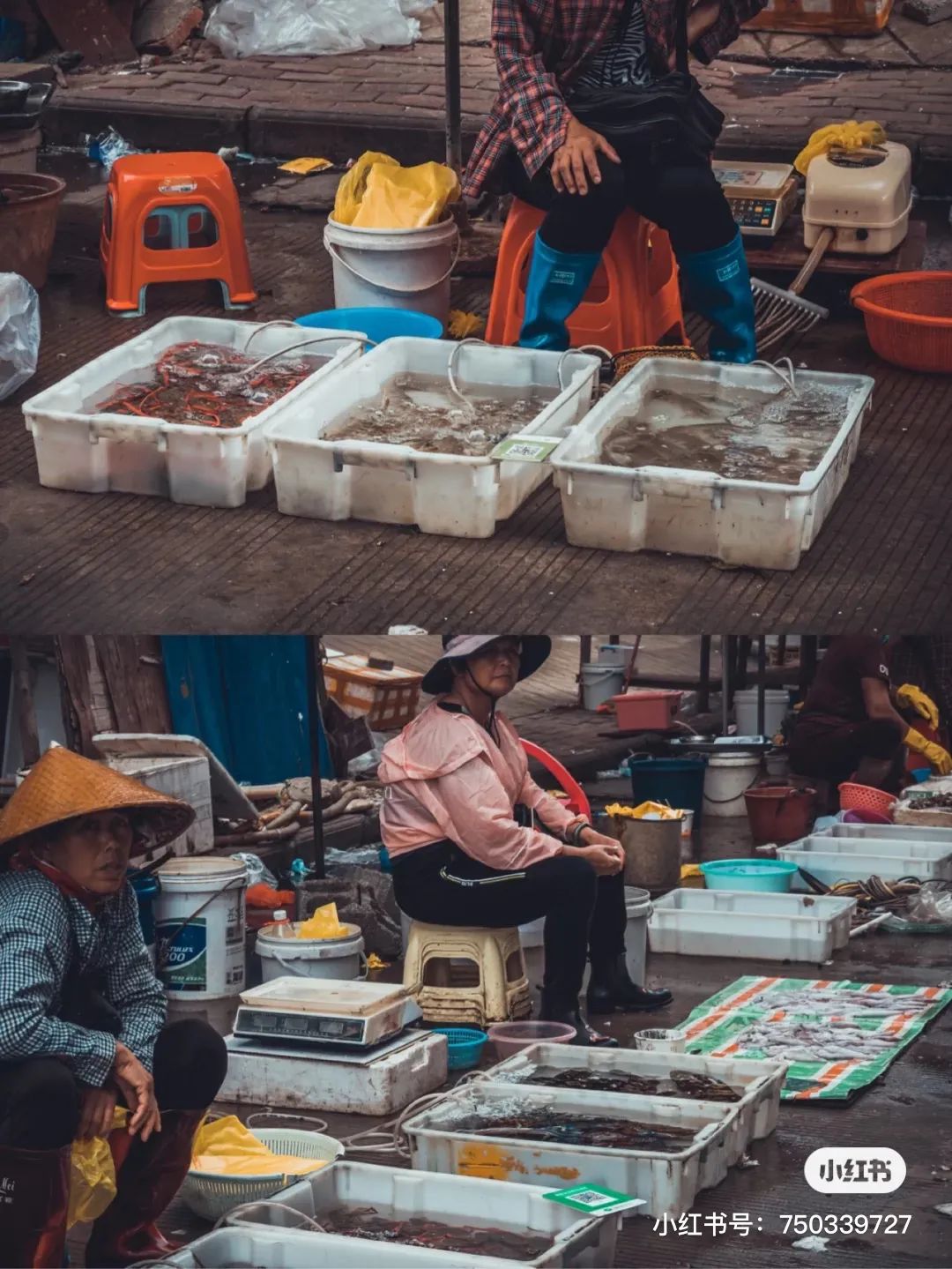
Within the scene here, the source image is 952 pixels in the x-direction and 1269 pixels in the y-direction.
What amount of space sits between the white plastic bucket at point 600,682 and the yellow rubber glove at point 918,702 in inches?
94.0

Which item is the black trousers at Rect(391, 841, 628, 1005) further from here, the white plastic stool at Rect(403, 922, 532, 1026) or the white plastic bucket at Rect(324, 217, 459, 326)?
the white plastic bucket at Rect(324, 217, 459, 326)

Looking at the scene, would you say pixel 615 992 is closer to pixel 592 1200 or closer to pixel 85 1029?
pixel 592 1200

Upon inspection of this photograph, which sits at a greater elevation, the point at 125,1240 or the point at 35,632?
the point at 35,632

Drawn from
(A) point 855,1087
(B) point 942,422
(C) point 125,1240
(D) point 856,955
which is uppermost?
(B) point 942,422

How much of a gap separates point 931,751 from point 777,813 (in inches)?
38.9

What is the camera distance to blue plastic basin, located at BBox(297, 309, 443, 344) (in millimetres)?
6812

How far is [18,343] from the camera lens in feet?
21.8

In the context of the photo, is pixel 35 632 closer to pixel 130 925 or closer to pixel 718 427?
pixel 130 925

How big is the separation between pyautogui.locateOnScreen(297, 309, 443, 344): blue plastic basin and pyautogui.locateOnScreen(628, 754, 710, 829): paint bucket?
8.10ft

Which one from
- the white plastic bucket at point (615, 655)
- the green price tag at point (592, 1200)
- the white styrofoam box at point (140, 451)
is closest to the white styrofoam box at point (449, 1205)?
the green price tag at point (592, 1200)

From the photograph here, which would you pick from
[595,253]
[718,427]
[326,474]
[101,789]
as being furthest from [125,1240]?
[595,253]

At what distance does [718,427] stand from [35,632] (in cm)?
217

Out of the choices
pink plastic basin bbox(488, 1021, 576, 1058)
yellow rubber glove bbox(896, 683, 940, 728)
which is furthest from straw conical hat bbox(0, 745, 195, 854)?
yellow rubber glove bbox(896, 683, 940, 728)

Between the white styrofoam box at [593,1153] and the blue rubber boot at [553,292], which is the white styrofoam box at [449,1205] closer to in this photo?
the white styrofoam box at [593,1153]
